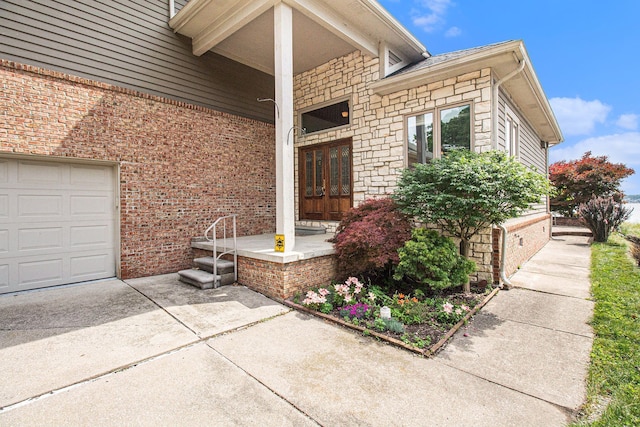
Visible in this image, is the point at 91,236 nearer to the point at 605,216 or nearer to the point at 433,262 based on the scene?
the point at 433,262

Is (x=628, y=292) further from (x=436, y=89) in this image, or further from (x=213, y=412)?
(x=213, y=412)

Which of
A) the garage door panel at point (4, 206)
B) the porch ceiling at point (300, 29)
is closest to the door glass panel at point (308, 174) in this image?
the porch ceiling at point (300, 29)

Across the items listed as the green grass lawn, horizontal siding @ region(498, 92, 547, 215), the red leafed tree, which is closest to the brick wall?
horizontal siding @ region(498, 92, 547, 215)

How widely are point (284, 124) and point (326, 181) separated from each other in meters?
2.75

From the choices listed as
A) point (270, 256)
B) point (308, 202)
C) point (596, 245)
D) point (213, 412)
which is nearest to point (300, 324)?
point (270, 256)

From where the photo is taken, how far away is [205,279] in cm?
479

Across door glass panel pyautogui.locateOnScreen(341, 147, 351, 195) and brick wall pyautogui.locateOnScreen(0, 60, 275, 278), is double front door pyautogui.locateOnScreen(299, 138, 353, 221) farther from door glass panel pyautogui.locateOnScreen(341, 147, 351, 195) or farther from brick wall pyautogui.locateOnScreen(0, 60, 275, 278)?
brick wall pyautogui.locateOnScreen(0, 60, 275, 278)

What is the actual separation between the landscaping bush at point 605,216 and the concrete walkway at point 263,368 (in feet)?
22.4

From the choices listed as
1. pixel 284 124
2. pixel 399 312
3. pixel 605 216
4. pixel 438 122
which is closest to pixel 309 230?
pixel 284 124

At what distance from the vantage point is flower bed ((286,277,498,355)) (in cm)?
324

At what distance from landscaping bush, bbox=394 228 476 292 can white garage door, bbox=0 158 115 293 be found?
4983 millimetres

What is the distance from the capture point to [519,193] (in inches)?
159

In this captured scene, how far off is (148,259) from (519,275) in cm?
674

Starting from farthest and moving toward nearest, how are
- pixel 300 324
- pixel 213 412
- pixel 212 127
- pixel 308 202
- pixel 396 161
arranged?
pixel 308 202 < pixel 212 127 < pixel 396 161 < pixel 300 324 < pixel 213 412
